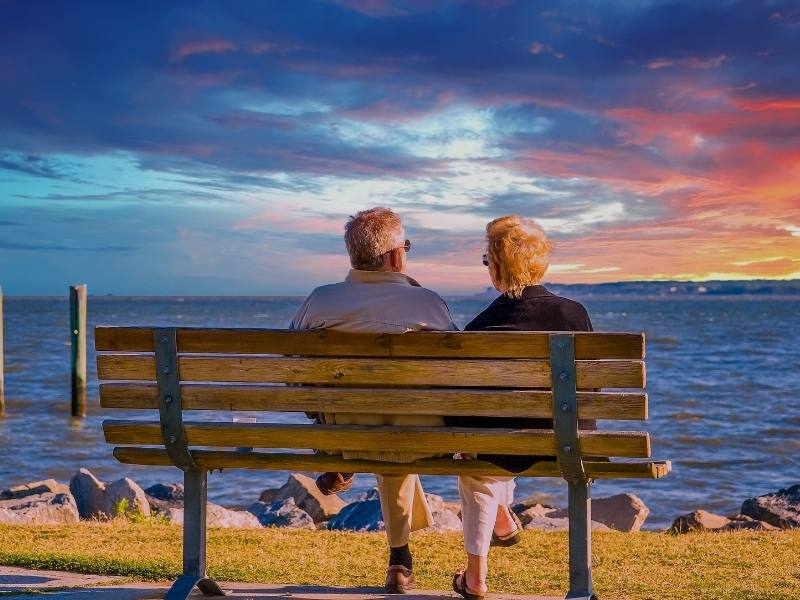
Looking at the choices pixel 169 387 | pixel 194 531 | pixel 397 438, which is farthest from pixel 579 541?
pixel 169 387

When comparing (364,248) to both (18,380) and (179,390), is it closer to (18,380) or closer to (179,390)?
(179,390)

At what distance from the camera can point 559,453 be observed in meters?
4.41

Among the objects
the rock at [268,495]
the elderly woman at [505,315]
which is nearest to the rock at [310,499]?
the rock at [268,495]

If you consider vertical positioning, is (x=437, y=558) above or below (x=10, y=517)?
above

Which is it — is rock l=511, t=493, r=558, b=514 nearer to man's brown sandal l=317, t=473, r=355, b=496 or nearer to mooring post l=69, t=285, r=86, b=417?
man's brown sandal l=317, t=473, r=355, b=496

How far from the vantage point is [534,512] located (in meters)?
12.2

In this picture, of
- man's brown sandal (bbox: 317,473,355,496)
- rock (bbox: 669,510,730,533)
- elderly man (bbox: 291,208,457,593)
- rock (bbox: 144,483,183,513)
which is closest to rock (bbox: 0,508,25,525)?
rock (bbox: 144,483,183,513)

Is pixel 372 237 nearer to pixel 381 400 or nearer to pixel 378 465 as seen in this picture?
pixel 381 400

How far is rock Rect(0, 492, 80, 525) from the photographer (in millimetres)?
9680

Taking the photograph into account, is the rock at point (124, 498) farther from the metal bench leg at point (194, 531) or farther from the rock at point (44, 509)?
the metal bench leg at point (194, 531)

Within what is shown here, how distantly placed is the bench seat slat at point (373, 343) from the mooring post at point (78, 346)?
1965 centimetres

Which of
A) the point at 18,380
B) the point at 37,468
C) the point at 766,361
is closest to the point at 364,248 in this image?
the point at 37,468

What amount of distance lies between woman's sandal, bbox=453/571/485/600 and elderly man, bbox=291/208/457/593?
0.32m

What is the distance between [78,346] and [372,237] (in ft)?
68.2
